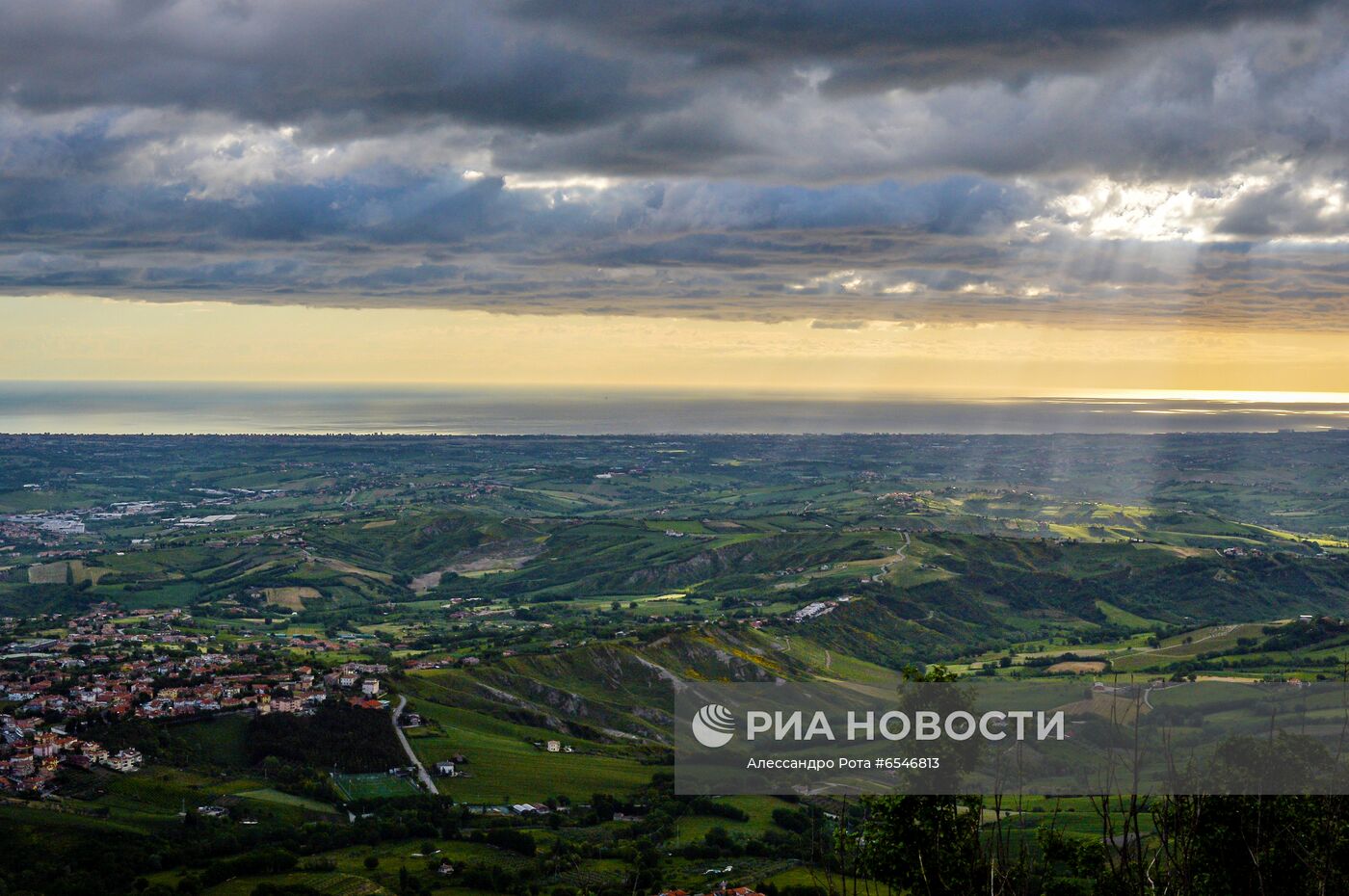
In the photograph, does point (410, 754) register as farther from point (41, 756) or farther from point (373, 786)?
point (41, 756)

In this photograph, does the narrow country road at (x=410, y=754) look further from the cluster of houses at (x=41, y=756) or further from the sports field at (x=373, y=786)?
the cluster of houses at (x=41, y=756)

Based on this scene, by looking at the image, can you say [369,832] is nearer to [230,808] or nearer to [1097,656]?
[230,808]

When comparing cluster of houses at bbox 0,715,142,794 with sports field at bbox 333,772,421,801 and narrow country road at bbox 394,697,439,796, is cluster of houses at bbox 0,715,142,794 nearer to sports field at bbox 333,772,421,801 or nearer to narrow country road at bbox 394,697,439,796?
sports field at bbox 333,772,421,801

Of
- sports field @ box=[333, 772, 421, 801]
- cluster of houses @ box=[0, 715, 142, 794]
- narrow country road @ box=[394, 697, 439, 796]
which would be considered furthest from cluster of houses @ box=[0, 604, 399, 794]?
sports field @ box=[333, 772, 421, 801]

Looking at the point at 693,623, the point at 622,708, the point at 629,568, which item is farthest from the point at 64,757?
the point at 629,568

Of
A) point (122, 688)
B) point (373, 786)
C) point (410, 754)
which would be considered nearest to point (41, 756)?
point (122, 688)

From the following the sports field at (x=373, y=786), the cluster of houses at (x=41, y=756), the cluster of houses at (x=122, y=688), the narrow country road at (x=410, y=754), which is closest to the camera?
the cluster of houses at (x=41, y=756)

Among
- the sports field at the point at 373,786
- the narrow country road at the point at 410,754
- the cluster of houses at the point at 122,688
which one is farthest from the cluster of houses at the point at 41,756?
the narrow country road at the point at 410,754
